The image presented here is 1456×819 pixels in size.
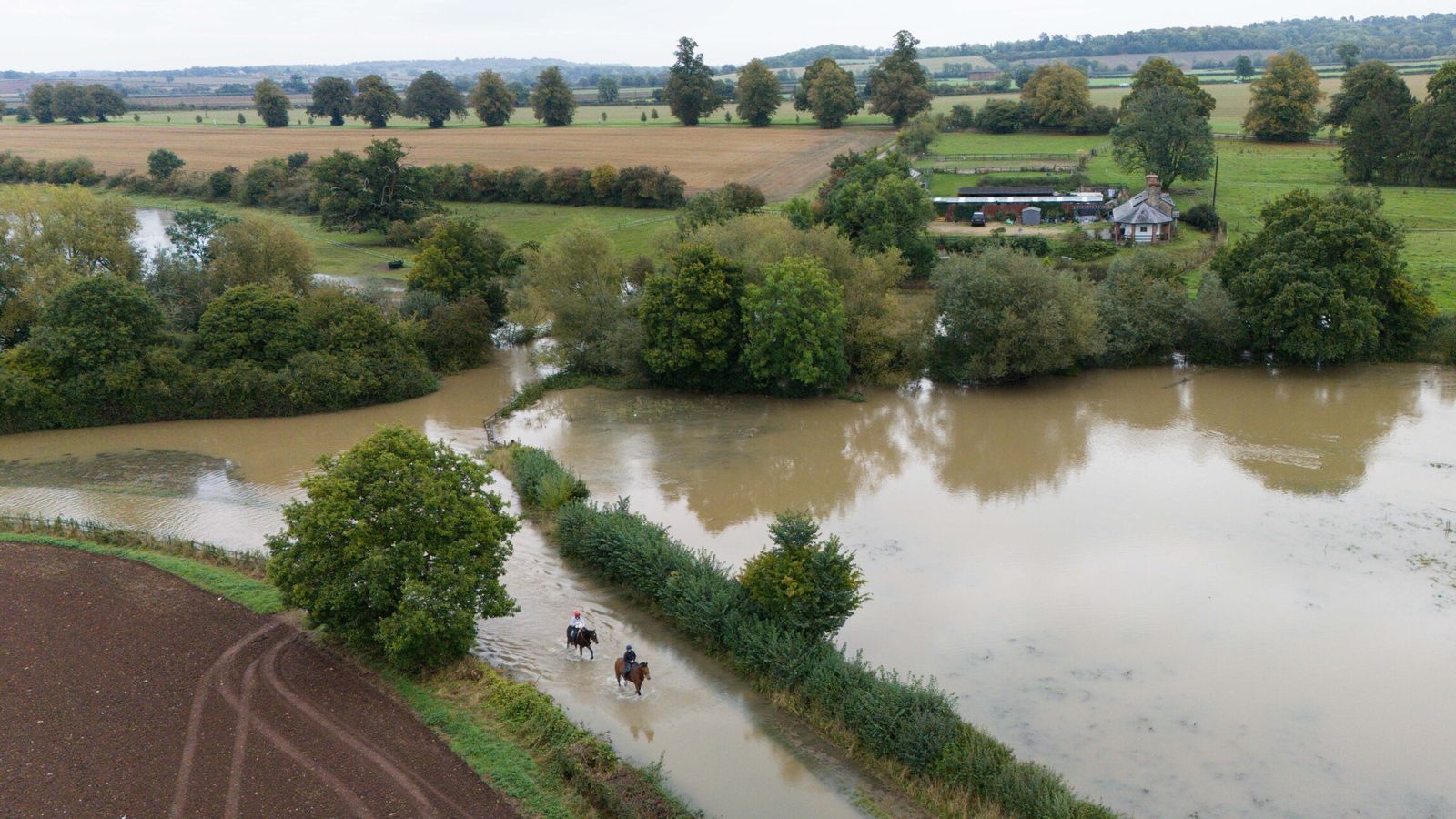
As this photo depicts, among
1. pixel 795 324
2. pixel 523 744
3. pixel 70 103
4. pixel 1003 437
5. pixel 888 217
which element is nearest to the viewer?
pixel 523 744

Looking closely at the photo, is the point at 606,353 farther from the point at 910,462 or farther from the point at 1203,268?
the point at 1203,268

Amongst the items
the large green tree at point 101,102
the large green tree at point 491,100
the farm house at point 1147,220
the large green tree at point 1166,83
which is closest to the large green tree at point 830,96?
the large green tree at point 1166,83

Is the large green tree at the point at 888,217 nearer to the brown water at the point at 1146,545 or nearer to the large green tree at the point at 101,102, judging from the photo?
the brown water at the point at 1146,545

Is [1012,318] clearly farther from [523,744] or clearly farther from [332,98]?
[332,98]

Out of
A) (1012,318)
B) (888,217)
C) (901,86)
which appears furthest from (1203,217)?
(901,86)

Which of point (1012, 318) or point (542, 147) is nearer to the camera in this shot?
point (1012, 318)

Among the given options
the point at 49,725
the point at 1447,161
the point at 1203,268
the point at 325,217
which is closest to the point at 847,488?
the point at 49,725
